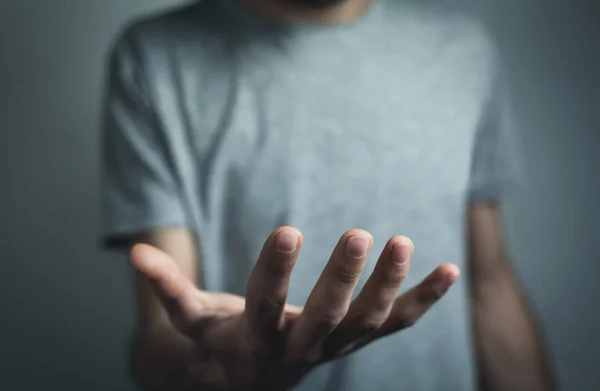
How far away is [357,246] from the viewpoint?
253 mm

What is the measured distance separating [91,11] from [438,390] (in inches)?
17.8

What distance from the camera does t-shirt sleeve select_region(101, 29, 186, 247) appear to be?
45 centimetres

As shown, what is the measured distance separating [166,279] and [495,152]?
1.24 feet

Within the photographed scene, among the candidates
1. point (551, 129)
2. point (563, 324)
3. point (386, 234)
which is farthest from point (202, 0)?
point (563, 324)

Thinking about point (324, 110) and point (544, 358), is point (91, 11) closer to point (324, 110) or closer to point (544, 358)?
point (324, 110)

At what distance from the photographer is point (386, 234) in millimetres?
484

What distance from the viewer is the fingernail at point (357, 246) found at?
0.25 meters

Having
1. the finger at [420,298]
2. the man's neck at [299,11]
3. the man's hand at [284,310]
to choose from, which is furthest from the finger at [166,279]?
the man's neck at [299,11]

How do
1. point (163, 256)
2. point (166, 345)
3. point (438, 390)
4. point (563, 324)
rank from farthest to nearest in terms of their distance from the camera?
point (563, 324) < point (438, 390) < point (166, 345) < point (163, 256)

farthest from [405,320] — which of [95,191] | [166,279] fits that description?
[95,191]

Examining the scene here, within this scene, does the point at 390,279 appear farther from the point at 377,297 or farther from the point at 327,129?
the point at 327,129

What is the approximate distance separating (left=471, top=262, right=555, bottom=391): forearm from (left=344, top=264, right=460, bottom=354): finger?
0.87 feet

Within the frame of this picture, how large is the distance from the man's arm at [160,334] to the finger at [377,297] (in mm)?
105

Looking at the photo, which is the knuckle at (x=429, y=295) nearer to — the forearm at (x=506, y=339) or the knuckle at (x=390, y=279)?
the knuckle at (x=390, y=279)
